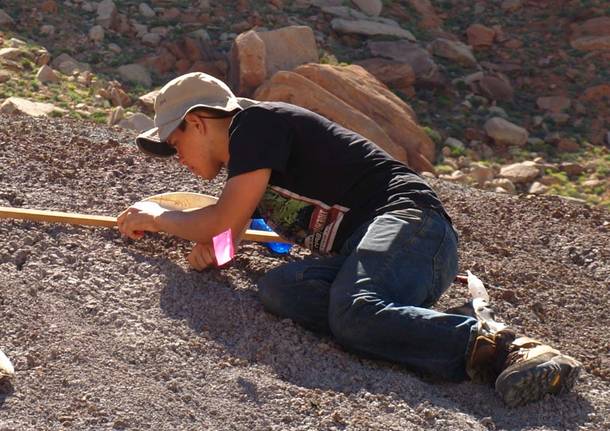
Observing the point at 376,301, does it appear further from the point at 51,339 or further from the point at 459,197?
the point at 459,197

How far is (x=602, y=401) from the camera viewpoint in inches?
141

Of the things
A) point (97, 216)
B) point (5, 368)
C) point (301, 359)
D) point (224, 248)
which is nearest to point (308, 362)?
point (301, 359)

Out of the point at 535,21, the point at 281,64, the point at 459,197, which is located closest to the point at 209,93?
the point at 459,197

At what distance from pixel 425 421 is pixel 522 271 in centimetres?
155

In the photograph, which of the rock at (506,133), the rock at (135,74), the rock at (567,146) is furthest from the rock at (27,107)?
the rock at (567,146)

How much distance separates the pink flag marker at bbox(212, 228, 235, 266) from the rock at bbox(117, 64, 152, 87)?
4579 millimetres

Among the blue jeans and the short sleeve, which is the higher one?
the short sleeve

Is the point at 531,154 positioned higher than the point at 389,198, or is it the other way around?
the point at 389,198

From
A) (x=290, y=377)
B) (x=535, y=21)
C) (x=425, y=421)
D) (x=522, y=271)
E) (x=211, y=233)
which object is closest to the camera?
(x=425, y=421)

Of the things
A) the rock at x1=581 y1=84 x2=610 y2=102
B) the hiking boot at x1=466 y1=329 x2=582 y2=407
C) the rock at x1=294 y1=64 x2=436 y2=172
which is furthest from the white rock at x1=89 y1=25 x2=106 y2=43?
the hiking boot at x1=466 y1=329 x2=582 y2=407

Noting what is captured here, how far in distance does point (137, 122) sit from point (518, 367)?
4.50 m

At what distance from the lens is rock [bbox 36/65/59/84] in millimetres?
8031

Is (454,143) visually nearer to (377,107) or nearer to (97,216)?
(377,107)

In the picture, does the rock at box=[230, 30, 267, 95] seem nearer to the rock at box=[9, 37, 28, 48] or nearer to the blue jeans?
the rock at box=[9, 37, 28, 48]
